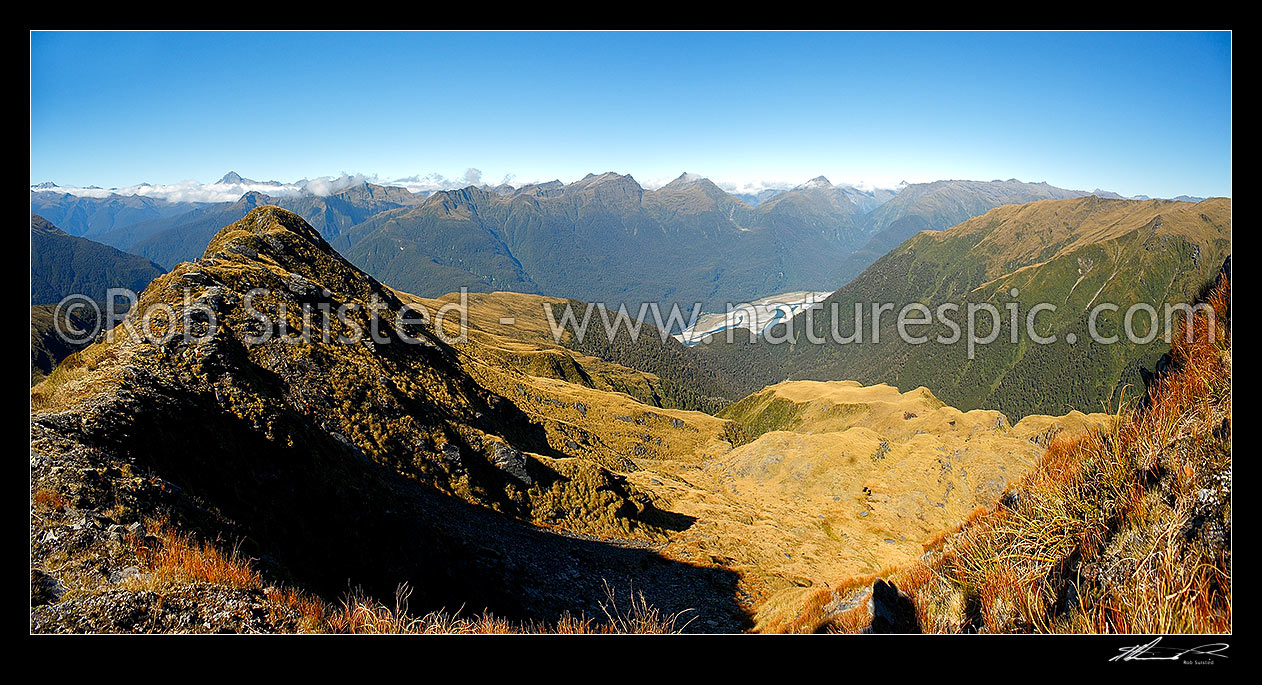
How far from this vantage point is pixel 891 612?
588 cm

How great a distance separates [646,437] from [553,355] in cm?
6996

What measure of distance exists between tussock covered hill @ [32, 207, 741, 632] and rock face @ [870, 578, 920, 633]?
5.94m

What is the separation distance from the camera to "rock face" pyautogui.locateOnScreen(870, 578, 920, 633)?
5.72 metres

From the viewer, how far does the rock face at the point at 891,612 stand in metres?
5.72

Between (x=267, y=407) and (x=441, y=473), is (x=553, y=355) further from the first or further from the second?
(x=267, y=407)

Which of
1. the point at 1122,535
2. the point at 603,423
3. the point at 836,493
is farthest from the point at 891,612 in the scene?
the point at 603,423

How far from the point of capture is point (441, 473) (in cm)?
2834

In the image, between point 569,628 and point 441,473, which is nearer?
point 569,628

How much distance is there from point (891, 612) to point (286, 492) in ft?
45.9

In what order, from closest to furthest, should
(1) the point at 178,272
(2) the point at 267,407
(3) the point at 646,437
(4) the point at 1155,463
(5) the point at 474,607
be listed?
(4) the point at 1155,463, (5) the point at 474,607, (2) the point at 267,407, (1) the point at 178,272, (3) the point at 646,437
